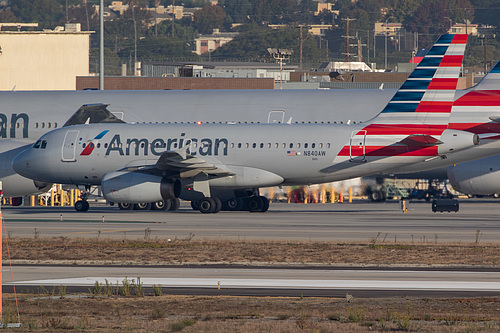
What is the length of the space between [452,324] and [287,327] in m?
2.88

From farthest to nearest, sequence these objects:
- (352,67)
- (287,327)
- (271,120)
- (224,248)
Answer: (352,67) → (271,120) → (224,248) → (287,327)

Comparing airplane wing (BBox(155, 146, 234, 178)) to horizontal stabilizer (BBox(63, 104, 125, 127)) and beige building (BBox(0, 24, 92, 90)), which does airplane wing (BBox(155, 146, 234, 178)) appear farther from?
beige building (BBox(0, 24, 92, 90))

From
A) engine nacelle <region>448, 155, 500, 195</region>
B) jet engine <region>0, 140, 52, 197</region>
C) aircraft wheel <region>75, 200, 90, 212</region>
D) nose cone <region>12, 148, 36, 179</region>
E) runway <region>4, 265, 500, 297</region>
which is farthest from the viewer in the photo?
engine nacelle <region>448, 155, 500, 195</region>

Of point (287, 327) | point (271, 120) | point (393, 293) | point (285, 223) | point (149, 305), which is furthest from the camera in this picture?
point (271, 120)

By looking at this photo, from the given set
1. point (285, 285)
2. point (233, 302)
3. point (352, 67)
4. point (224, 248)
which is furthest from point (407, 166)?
point (352, 67)

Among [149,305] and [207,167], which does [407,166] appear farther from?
[149,305]

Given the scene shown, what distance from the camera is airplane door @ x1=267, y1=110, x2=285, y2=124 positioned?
160 feet

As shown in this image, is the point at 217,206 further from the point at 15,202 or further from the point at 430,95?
the point at 15,202

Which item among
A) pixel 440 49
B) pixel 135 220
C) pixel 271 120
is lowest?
pixel 135 220

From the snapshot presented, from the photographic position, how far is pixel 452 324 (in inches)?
642

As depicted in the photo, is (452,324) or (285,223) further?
(285,223)

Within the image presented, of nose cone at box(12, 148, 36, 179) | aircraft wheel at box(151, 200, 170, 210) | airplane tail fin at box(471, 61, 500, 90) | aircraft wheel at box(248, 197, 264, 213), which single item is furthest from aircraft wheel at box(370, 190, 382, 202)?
nose cone at box(12, 148, 36, 179)

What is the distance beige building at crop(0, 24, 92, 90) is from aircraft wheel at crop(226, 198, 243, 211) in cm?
6649

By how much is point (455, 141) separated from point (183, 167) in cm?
1208
